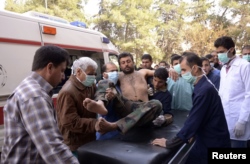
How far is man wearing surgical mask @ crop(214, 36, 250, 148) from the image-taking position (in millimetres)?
2754

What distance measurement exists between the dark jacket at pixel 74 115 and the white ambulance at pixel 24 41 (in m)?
1.17

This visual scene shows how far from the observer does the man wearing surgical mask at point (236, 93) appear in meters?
2.75

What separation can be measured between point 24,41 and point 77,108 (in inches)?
62.1

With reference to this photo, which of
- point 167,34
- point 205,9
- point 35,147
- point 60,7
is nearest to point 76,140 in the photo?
point 35,147

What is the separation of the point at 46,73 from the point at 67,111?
800 mm

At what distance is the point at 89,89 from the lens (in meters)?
2.41

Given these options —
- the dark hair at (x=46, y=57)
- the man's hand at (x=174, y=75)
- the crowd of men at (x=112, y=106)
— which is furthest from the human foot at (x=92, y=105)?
the man's hand at (x=174, y=75)

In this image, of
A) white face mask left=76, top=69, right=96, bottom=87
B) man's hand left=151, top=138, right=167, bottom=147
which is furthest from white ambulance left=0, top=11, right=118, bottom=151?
man's hand left=151, top=138, right=167, bottom=147

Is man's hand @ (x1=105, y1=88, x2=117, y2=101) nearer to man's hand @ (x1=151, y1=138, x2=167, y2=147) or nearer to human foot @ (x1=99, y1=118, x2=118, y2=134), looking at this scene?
human foot @ (x1=99, y1=118, x2=118, y2=134)

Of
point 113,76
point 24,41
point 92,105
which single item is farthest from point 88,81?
point 24,41

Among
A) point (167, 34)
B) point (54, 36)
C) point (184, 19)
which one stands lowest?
point (54, 36)

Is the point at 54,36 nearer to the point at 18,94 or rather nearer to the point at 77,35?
the point at 77,35

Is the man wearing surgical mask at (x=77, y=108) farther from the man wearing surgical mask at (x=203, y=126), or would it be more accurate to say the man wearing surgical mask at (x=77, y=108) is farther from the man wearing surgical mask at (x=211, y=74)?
the man wearing surgical mask at (x=211, y=74)

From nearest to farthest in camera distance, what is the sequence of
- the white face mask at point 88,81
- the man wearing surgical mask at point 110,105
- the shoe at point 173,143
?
the shoe at point 173,143 → the white face mask at point 88,81 → the man wearing surgical mask at point 110,105
